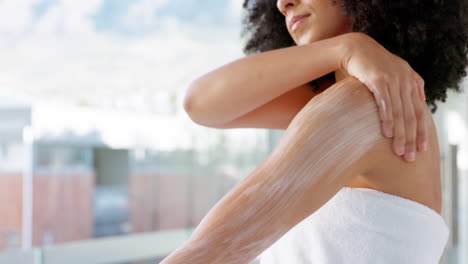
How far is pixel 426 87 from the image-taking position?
2.94 ft

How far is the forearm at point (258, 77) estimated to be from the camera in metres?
0.68

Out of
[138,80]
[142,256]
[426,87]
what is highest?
[138,80]

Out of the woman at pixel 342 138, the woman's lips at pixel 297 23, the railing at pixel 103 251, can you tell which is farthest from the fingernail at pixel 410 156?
the railing at pixel 103 251

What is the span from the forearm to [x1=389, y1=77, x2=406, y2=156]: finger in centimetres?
9

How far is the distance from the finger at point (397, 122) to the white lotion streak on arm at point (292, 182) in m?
0.02

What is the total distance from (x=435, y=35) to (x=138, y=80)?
2799mm

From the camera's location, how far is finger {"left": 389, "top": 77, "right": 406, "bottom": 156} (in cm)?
62

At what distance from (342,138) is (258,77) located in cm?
17

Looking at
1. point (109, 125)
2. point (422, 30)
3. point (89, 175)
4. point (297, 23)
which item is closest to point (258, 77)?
point (297, 23)

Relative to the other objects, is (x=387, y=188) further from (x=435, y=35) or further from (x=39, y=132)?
(x=39, y=132)

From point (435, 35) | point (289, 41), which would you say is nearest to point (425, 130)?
point (435, 35)

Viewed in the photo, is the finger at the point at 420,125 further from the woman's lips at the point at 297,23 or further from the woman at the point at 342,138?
the woman's lips at the point at 297,23

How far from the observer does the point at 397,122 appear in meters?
0.62

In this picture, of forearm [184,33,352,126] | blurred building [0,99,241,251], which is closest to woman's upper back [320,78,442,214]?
forearm [184,33,352,126]
